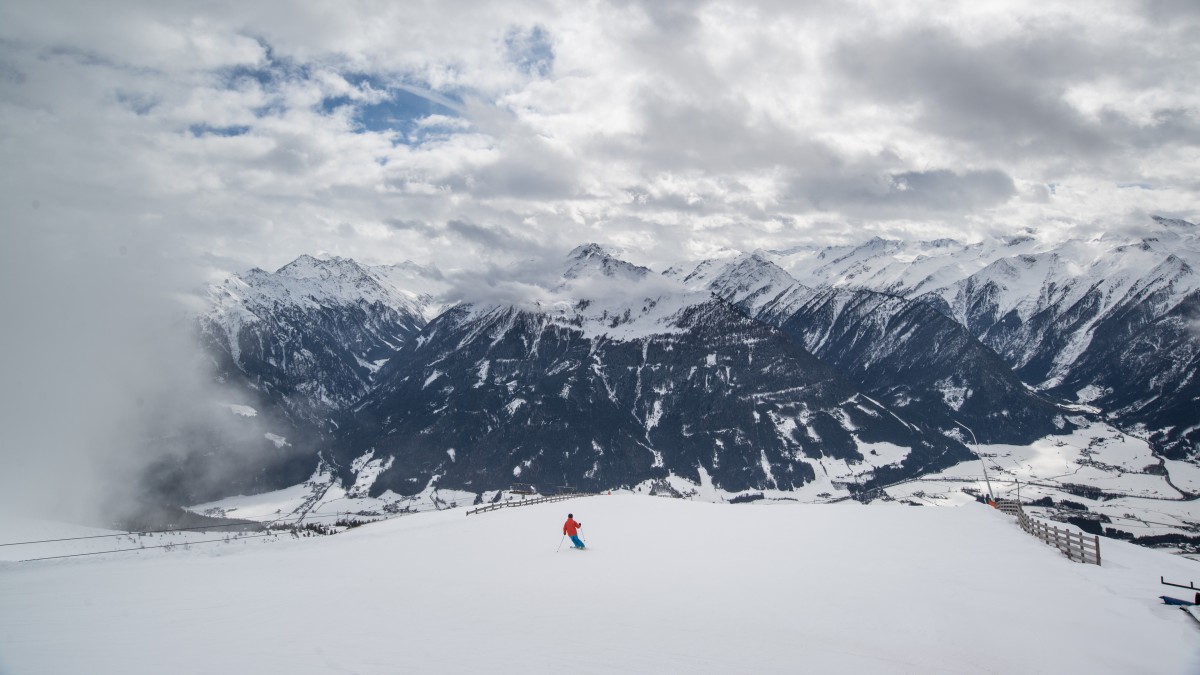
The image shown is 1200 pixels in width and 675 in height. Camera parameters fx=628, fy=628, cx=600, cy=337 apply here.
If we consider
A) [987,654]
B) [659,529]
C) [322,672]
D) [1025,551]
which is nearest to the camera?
[322,672]

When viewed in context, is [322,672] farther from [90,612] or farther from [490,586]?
[90,612]

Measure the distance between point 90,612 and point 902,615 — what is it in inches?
1067

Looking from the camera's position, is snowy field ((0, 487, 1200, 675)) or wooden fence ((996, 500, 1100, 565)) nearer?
snowy field ((0, 487, 1200, 675))

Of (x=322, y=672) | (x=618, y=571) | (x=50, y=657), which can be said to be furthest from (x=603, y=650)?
(x=50, y=657)

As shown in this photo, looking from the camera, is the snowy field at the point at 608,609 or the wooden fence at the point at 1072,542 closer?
the snowy field at the point at 608,609

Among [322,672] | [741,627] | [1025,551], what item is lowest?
[1025,551]

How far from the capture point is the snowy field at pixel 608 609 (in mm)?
15836

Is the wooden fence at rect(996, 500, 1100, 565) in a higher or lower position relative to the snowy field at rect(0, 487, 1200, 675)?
lower

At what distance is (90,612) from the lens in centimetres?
2094

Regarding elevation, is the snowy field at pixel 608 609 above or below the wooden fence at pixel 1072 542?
above

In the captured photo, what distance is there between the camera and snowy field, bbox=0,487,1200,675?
15.8m

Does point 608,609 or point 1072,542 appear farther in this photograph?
point 1072,542

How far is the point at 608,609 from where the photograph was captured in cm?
2080

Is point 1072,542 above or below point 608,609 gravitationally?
below
